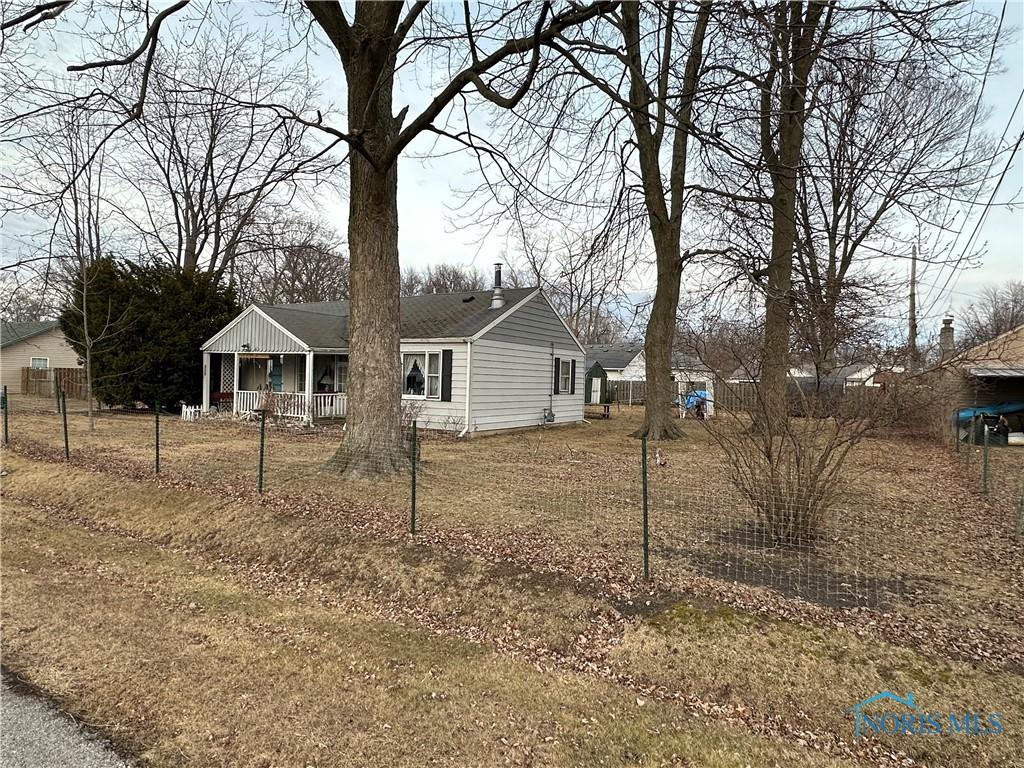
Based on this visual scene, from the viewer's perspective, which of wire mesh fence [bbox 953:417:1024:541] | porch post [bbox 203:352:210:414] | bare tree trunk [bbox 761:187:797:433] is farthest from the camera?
porch post [bbox 203:352:210:414]

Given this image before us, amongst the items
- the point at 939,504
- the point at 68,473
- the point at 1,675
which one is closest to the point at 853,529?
the point at 939,504

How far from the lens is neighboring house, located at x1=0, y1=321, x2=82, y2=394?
107ft

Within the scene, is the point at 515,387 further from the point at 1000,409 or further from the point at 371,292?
the point at 1000,409

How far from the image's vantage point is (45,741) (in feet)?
8.71

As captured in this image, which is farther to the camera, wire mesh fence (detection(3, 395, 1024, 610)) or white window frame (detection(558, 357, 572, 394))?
white window frame (detection(558, 357, 572, 394))

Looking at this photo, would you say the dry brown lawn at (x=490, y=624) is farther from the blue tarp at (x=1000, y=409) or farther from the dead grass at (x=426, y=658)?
the blue tarp at (x=1000, y=409)

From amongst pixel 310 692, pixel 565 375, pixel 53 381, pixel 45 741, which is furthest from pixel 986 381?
pixel 53 381

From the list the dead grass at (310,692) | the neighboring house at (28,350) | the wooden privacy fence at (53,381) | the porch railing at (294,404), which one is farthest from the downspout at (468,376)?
the neighboring house at (28,350)

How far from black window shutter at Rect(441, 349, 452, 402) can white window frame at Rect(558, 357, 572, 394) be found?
5.24 metres

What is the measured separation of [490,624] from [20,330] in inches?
1679

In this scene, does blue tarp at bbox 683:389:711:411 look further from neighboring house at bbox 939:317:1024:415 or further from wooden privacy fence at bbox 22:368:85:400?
wooden privacy fence at bbox 22:368:85:400

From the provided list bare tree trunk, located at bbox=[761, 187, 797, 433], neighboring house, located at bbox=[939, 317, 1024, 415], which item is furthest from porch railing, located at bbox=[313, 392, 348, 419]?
neighboring house, located at bbox=[939, 317, 1024, 415]

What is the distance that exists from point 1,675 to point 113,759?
1.40m

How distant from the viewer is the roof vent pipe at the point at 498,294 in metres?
16.3
